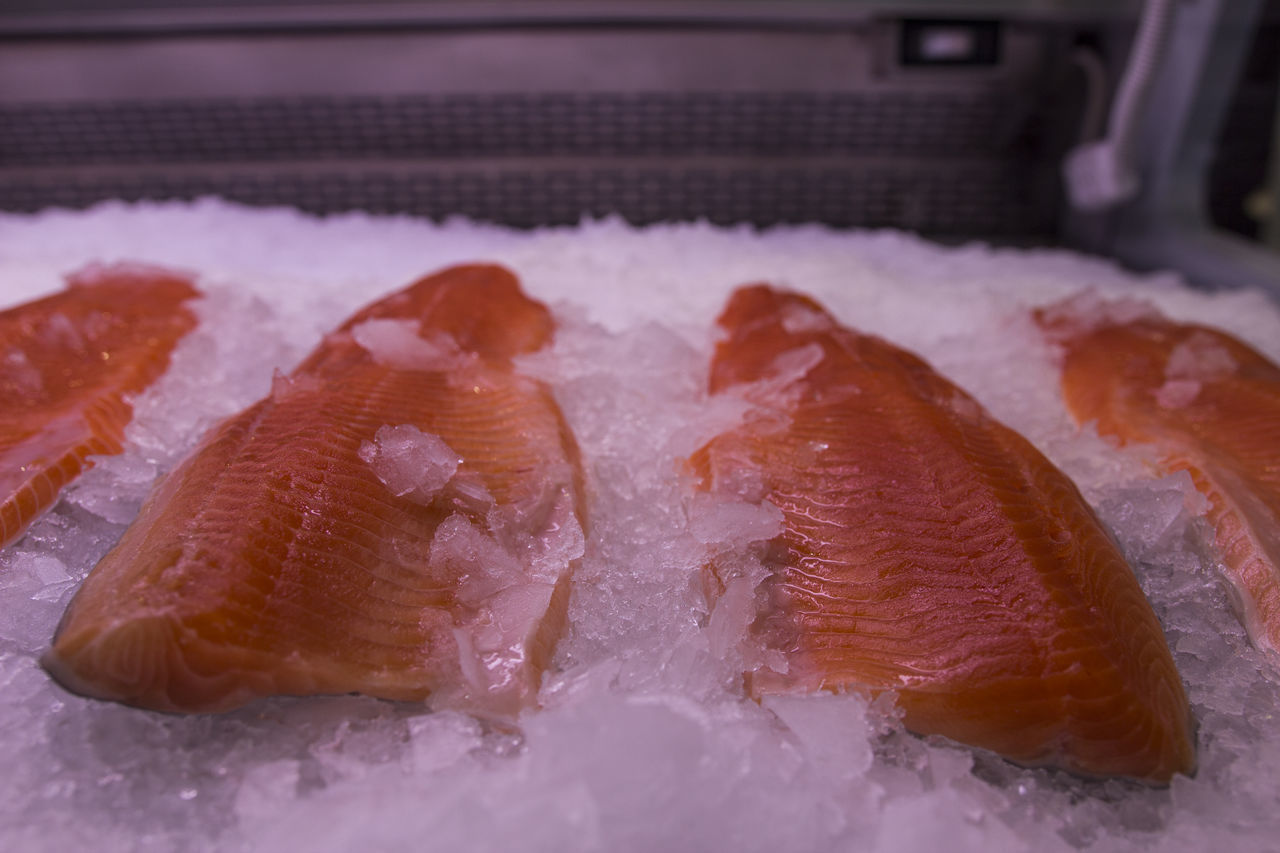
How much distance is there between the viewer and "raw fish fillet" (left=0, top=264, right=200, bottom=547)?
4.11 feet

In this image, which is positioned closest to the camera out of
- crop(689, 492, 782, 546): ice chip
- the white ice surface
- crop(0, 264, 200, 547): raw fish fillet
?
the white ice surface

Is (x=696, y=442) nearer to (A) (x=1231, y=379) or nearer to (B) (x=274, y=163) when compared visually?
(A) (x=1231, y=379)

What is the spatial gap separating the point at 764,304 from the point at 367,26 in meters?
1.49

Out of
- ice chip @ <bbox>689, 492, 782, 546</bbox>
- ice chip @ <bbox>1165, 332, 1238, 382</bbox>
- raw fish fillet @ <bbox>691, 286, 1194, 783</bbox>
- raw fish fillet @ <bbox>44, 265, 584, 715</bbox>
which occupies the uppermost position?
raw fish fillet @ <bbox>44, 265, 584, 715</bbox>

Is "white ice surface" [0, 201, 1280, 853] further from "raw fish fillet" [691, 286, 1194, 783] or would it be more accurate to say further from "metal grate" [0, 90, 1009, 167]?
"metal grate" [0, 90, 1009, 167]

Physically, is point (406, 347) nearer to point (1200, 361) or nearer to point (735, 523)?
point (735, 523)

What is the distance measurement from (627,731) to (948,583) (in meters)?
0.48

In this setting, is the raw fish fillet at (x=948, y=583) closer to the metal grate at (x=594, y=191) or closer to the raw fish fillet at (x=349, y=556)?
the raw fish fillet at (x=349, y=556)

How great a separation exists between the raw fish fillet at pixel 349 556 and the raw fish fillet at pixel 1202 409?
0.99 m

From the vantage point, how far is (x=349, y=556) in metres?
1.02

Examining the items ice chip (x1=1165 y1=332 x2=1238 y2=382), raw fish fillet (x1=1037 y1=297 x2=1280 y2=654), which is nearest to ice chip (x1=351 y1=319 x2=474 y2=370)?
raw fish fillet (x1=1037 y1=297 x2=1280 y2=654)

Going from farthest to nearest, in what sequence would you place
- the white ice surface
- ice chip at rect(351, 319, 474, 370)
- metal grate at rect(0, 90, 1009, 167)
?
metal grate at rect(0, 90, 1009, 167), ice chip at rect(351, 319, 474, 370), the white ice surface

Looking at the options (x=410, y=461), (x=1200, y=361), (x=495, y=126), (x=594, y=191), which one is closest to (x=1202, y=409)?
(x=1200, y=361)

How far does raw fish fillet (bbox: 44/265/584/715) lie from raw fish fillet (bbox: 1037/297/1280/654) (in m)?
0.99
